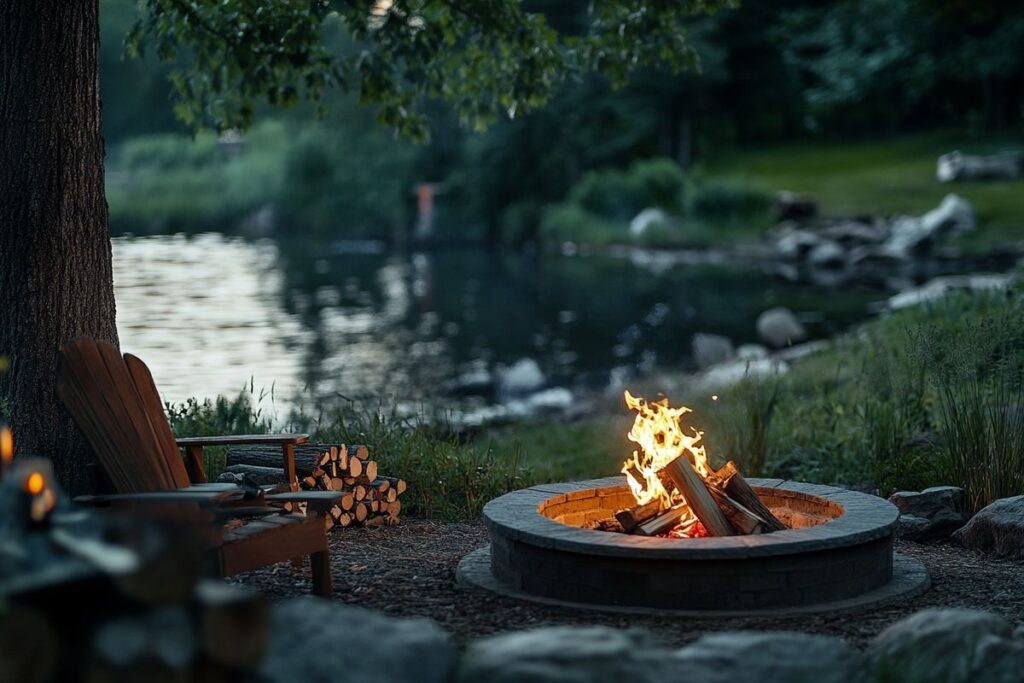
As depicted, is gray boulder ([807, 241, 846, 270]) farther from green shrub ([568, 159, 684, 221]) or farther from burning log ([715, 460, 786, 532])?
burning log ([715, 460, 786, 532])

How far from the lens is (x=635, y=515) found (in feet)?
17.7

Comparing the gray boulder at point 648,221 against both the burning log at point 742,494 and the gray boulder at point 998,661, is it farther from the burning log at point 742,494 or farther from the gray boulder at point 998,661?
the gray boulder at point 998,661

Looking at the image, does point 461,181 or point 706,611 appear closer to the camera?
point 706,611

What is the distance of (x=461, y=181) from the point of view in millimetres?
42156

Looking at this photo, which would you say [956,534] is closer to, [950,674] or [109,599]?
[950,674]

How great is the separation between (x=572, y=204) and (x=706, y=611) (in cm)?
3381

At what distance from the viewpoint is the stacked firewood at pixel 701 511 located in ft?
17.3

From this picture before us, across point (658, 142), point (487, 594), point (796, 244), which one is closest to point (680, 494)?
point (487, 594)

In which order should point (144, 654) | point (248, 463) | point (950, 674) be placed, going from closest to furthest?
point (144, 654)
point (950, 674)
point (248, 463)

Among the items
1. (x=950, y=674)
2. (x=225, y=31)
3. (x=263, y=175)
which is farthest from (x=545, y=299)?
(x=263, y=175)

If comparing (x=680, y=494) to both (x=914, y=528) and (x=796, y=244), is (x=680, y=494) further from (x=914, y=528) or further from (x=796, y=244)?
(x=796, y=244)

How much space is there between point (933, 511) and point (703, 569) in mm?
2259

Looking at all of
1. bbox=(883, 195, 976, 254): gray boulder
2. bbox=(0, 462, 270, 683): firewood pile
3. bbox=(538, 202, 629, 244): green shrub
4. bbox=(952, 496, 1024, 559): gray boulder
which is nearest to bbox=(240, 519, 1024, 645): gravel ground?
bbox=(952, 496, 1024, 559): gray boulder

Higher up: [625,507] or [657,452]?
[657,452]
